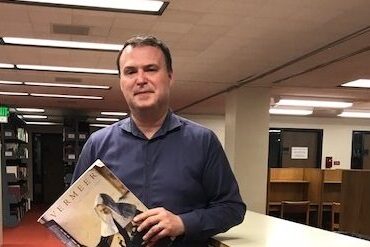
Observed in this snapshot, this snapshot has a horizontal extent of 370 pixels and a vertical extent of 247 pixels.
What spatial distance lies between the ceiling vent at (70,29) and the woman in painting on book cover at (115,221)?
2795mm

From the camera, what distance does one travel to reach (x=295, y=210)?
27.8 feet

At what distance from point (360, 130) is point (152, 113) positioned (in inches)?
448

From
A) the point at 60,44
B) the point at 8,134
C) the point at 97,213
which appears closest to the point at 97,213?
the point at 97,213

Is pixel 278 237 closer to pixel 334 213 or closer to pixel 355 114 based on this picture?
pixel 334 213

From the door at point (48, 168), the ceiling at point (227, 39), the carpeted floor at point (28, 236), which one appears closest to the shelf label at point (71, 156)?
the carpeted floor at point (28, 236)

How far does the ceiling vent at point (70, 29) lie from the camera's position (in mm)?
3619

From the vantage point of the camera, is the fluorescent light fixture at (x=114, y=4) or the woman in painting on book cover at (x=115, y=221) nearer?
the woman in painting on book cover at (x=115, y=221)

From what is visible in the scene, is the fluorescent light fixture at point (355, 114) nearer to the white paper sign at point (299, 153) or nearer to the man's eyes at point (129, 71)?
the white paper sign at point (299, 153)

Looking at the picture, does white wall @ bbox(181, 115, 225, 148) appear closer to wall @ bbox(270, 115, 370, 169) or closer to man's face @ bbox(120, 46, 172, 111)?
wall @ bbox(270, 115, 370, 169)

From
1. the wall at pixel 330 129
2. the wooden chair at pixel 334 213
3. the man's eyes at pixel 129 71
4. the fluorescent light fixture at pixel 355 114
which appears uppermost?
the fluorescent light fixture at pixel 355 114

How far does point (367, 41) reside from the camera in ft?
12.7

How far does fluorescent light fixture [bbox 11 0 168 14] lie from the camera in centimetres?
300

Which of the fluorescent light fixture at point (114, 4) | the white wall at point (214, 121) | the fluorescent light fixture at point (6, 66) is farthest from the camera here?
the white wall at point (214, 121)

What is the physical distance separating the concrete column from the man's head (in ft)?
17.7
